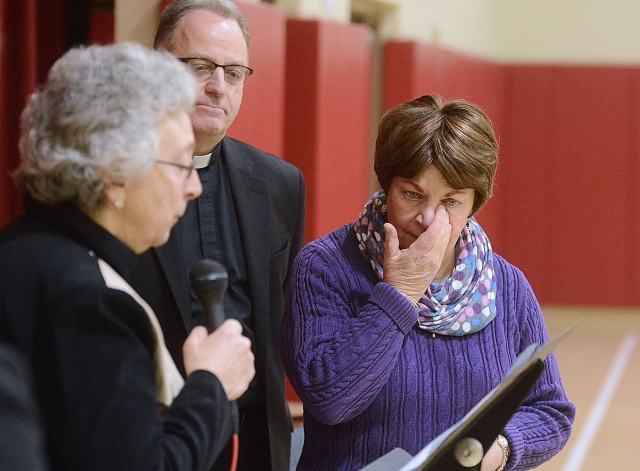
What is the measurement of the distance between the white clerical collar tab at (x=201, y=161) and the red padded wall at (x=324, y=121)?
2.42 m

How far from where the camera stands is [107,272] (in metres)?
1.08

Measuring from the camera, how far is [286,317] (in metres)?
1.73

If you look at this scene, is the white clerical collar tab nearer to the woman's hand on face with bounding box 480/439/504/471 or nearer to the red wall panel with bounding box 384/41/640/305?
the woman's hand on face with bounding box 480/439/504/471

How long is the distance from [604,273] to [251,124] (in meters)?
5.11

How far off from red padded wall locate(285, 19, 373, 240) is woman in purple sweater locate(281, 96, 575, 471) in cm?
282

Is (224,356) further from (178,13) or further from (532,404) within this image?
(178,13)

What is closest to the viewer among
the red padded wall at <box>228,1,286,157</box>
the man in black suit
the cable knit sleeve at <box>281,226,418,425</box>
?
the cable knit sleeve at <box>281,226,418,425</box>

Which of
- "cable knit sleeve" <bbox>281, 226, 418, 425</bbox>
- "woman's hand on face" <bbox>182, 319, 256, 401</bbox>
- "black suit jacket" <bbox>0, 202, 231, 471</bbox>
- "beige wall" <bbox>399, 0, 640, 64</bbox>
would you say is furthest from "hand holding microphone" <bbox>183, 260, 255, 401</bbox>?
"beige wall" <bbox>399, 0, 640, 64</bbox>

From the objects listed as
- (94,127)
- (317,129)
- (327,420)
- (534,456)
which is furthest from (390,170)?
(317,129)

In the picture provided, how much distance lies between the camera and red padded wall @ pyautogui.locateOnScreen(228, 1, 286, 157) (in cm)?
377

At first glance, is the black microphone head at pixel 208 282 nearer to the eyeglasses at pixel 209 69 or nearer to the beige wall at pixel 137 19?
the eyeglasses at pixel 209 69

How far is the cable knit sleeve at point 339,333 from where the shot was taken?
5.14 feet

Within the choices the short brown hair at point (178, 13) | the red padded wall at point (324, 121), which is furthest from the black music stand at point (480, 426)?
the red padded wall at point (324, 121)

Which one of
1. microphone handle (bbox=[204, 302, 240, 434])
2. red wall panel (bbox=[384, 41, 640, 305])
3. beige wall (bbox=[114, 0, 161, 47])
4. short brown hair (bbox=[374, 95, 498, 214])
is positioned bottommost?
red wall panel (bbox=[384, 41, 640, 305])
